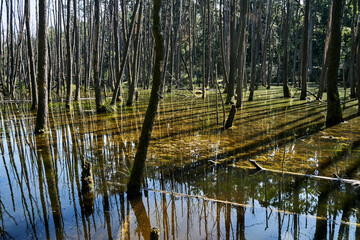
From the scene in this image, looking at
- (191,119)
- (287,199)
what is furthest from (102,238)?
(191,119)

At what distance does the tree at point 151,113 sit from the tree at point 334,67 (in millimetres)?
7167

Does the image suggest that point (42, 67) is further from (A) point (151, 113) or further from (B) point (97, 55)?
(A) point (151, 113)

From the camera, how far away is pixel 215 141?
7188 millimetres

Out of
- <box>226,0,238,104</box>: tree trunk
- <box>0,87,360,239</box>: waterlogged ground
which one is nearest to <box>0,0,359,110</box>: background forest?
<box>226,0,238,104</box>: tree trunk

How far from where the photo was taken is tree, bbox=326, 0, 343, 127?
28.5ft

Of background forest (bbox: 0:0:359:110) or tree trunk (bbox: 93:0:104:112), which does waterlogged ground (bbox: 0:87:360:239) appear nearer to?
background forest (bbox: 0:0:359:110)

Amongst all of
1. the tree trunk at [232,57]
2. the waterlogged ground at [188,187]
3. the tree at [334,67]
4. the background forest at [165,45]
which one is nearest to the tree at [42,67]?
the waterlogged ground at [188,187]

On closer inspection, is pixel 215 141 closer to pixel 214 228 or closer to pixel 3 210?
pixel 214 228

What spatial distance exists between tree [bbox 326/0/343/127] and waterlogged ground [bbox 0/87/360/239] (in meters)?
0.72

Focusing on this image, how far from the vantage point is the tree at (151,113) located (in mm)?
3602

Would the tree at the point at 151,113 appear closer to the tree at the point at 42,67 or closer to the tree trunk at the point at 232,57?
the tree at the point at 42,67

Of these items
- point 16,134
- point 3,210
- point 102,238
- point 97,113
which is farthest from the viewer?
point 97,113

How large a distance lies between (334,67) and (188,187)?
7088mm

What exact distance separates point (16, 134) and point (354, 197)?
346 inches
